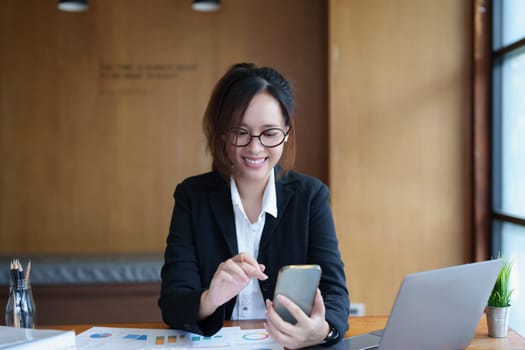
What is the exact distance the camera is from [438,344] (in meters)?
1.39

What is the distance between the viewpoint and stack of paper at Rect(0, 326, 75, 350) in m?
1.18

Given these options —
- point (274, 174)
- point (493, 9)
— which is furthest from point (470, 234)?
point (274, 174)

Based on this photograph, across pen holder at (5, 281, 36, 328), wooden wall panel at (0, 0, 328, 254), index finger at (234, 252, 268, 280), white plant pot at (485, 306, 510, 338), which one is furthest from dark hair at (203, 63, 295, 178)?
Result: wooden wall panel at (0, 0, 328, 254)

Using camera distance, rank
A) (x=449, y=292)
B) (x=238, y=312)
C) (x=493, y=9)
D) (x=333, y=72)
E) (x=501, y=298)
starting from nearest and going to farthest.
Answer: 1. (x=449, y=292)
2. (x=501, y=298)
3. (x=238, y=312)
4. (x=493, y=9)
5. (x=333, y=72)

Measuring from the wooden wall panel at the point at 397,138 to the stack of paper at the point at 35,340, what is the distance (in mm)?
2743

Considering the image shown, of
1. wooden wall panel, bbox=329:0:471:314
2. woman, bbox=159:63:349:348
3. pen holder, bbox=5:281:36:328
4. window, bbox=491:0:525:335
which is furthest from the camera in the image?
wooden wall panel, bbox=329:0:471:314

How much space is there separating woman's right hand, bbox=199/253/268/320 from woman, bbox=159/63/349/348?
10cm

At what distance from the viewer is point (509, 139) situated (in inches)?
135

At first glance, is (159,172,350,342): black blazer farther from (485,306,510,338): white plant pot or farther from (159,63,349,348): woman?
(485,306,510,338): white plant pot

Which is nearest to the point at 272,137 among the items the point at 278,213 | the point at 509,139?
the point at 278,213

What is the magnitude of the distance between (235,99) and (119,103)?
295 cm

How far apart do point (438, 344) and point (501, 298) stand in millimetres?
325

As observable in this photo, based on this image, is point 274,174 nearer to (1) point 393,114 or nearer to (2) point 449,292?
(2) point 449,292

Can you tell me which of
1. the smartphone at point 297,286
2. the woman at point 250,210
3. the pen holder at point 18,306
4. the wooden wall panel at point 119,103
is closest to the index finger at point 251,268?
the smartphone at point 297,286
